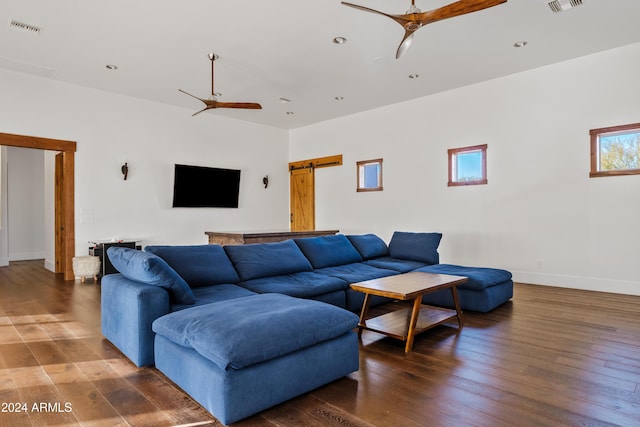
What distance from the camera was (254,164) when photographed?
28.9ft

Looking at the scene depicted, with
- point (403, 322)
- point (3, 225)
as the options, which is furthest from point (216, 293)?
point (3, 225)

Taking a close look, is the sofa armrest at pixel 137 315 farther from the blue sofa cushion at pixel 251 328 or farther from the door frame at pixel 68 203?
the door frame at pixel 68 203

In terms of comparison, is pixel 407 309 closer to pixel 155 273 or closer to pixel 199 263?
pixel 199 263

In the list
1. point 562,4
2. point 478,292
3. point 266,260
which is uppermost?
point 562,4

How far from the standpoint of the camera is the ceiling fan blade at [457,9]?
2844 millimetres

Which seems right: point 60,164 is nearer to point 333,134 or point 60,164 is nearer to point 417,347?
point 333,134

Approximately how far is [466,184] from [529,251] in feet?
4.73

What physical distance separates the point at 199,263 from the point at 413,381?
2130 mm

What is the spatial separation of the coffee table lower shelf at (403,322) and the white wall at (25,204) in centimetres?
916

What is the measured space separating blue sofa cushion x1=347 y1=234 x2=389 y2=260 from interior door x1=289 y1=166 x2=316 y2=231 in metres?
3.61

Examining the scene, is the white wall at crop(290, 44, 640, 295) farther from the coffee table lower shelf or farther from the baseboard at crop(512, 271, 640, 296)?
the coffee table lower shelf

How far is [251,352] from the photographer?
6.30 ft

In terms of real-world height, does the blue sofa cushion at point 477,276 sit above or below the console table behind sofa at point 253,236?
below

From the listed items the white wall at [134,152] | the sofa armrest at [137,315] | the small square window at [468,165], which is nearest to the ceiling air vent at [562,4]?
the small square window at [468,165]
